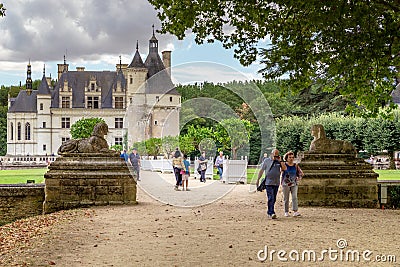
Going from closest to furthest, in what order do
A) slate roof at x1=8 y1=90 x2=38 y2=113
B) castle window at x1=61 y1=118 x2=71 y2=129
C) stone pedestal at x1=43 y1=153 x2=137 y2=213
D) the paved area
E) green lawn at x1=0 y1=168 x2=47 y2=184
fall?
stone pedestal at x1=43 y1=153 x2=137 y2=213, the paved area, green lawn at x1=0 y1=168 x2=47 y2=184, castle window at x1=61 y1=118 x2=71 y2=129, slate roof at x1=8 y1=90 x2=38 y2=113

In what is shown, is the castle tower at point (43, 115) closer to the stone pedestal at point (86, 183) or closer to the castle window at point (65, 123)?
the castle window at point (65, 123)

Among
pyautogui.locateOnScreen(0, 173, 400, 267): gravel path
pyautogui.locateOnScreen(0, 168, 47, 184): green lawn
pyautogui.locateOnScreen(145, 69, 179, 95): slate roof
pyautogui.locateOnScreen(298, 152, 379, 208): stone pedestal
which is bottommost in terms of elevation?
pyautogui.locateOnScreen(0, 173, 400, 267): gravel path

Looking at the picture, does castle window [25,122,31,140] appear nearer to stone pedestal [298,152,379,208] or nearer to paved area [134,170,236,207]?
paved area [134,170,236,207]

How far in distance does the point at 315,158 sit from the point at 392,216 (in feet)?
8.72

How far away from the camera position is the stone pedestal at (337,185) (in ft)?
45.0

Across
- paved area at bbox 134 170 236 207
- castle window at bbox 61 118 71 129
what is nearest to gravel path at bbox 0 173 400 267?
paved area at bbox 134 170 236 207

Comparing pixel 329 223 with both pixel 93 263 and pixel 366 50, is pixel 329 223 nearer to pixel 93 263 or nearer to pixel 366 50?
pixel 366 50

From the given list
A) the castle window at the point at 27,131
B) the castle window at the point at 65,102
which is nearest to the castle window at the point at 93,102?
the castle window at the point at 65,102

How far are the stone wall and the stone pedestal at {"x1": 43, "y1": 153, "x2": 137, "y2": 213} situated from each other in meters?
0.33

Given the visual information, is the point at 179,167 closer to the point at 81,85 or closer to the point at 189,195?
the point at 189,195

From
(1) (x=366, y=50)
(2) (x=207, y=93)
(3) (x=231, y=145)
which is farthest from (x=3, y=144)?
(1) (x=366, y=50)

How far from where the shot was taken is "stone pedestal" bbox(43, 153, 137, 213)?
44.5 ft

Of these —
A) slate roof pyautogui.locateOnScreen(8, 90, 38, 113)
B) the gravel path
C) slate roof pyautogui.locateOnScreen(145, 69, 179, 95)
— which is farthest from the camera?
slate roof pyautogui.locateOnScreen(8, 90, 38, 113)

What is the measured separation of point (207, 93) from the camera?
17.1 metres
